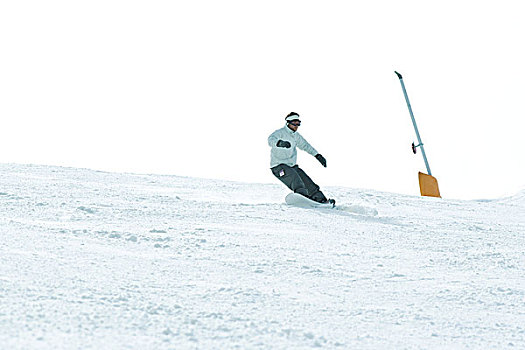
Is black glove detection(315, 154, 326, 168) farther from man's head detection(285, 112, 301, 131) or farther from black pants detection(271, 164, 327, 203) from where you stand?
man's head detection(285, 112, 301, 131)

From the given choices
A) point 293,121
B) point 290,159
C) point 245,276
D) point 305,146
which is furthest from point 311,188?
point 245,276

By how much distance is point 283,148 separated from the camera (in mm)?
Result: 8969

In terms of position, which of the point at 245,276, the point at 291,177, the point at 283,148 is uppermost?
the point at 283,148

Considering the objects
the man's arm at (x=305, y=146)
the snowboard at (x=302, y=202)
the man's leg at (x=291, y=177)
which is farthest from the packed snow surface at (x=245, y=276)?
the man's arm at (x=305, y=146)

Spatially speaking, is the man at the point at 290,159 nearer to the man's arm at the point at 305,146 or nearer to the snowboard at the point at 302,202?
the man's arm at the point at 305,146

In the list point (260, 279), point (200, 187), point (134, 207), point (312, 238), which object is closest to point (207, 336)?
point (260, 279)

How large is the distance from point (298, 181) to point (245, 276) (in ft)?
14.2

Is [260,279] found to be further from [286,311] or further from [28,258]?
[28,258]

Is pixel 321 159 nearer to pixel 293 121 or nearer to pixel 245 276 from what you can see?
pixel 293 121

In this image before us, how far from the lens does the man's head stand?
903 centimetres

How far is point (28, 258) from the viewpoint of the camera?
4.55m

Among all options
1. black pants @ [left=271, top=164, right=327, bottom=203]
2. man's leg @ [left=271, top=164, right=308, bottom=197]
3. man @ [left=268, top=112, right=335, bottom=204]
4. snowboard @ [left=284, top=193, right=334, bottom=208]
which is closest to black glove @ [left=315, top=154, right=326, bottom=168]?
man @ [left=268, top=112, right=335, bottom=204]

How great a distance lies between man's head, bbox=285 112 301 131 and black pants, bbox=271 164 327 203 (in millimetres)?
569

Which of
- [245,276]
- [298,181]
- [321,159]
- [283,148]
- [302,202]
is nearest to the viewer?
[245,276]
